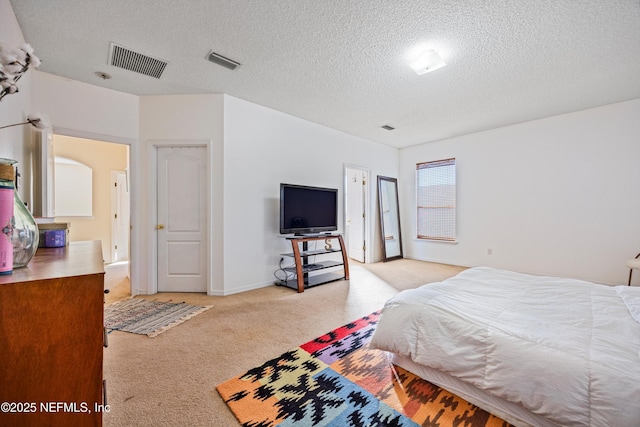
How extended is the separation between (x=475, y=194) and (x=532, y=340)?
4.44 meters

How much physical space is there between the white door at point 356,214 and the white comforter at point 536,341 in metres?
3.69

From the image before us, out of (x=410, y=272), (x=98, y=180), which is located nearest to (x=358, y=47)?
(x=410, y=272)

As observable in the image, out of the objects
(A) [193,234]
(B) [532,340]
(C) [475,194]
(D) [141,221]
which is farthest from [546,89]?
(D) [141,221]

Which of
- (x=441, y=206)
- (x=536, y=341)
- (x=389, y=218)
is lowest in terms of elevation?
(x=536, y=341)

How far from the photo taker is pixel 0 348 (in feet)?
2.47

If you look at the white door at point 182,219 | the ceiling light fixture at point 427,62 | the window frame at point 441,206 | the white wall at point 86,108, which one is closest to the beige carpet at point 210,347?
the white door at point 182,219

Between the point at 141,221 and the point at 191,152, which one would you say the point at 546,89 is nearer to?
the point at 191,152

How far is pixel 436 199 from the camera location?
18.5ft

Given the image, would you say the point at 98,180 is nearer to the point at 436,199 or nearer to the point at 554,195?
the point at 436,199

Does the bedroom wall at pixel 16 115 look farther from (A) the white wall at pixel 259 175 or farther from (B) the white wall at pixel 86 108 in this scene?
(A) the white wall at pixel 259 175

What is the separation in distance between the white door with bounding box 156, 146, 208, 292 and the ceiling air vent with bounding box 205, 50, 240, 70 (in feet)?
3.88

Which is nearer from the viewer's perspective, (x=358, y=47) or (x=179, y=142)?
(x=358, y=47)

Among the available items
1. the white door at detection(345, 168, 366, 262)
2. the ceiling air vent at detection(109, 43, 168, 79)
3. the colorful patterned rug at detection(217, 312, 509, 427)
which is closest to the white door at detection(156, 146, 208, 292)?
the ceiling air vent at detection(109, 43, 168, 79)

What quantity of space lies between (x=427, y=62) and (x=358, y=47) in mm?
708
